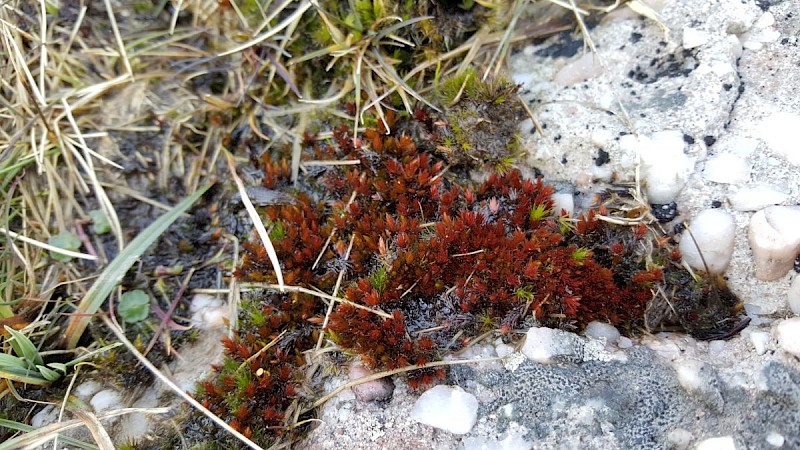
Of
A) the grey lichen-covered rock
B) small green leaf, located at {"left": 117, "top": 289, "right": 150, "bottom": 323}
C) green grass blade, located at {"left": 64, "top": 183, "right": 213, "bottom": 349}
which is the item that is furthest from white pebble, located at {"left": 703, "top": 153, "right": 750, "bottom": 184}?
small green leaf, located at {"left": 117, "top": 289, "right": 150, "bottom": 323}

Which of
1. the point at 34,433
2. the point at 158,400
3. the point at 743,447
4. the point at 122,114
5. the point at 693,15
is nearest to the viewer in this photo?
the point at 743,447

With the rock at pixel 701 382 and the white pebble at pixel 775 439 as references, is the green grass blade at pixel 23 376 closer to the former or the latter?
the rock at pixel 701 382

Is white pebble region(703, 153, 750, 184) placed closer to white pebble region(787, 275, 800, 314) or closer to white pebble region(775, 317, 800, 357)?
white pebble region(787, 275, 800, 314)

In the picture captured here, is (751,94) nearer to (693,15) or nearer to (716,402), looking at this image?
(693,15)

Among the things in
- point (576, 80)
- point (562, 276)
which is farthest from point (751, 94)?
point (562, 276)

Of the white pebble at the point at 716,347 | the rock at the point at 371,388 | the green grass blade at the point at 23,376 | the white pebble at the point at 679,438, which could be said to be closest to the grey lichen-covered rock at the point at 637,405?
the white pebble at the point at 679,438

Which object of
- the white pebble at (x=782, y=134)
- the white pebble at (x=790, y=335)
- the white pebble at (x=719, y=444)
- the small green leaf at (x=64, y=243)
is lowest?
the white pebble at (x=719, y=444)
